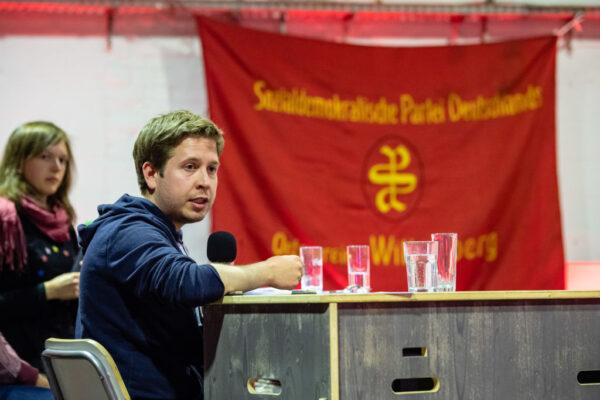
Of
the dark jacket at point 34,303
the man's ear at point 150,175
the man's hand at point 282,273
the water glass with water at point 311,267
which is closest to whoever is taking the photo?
the man's hand at point 282,273

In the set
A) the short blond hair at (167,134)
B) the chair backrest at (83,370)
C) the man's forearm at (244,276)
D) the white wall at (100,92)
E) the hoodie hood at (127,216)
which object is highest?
the white wall at (100,92)

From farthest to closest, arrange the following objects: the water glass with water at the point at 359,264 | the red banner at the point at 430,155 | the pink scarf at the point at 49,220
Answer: the red banner at the point at 430,155 < the pink scarf at the point at 49,220 < the water glass with water at the point at 359,264

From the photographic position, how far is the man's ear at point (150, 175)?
2.21 metres

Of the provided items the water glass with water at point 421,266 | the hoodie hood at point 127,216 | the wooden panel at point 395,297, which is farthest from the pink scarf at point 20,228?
the water glass with water at point 421,266

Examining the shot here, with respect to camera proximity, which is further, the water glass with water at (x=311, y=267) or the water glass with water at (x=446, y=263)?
the water glass with water at (x=311, y=267)

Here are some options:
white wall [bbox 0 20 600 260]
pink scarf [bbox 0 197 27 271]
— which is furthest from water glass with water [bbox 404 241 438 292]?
white wall [bbox 0 20 600 260]

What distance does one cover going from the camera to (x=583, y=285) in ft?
15.4

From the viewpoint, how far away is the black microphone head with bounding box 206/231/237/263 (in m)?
2.32

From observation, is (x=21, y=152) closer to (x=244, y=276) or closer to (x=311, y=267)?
(x=311, y=267)

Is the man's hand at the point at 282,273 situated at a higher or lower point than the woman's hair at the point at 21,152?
lower

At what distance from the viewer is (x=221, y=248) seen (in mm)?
2314

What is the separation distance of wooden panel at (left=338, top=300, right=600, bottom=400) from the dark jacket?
1652 mm

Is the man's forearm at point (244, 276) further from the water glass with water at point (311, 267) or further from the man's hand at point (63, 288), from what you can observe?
the man's hand at point (63, 288)

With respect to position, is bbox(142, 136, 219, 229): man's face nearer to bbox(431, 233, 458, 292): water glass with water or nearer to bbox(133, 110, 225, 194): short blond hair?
bbox(133, 110, 225, 194): short blond hair
